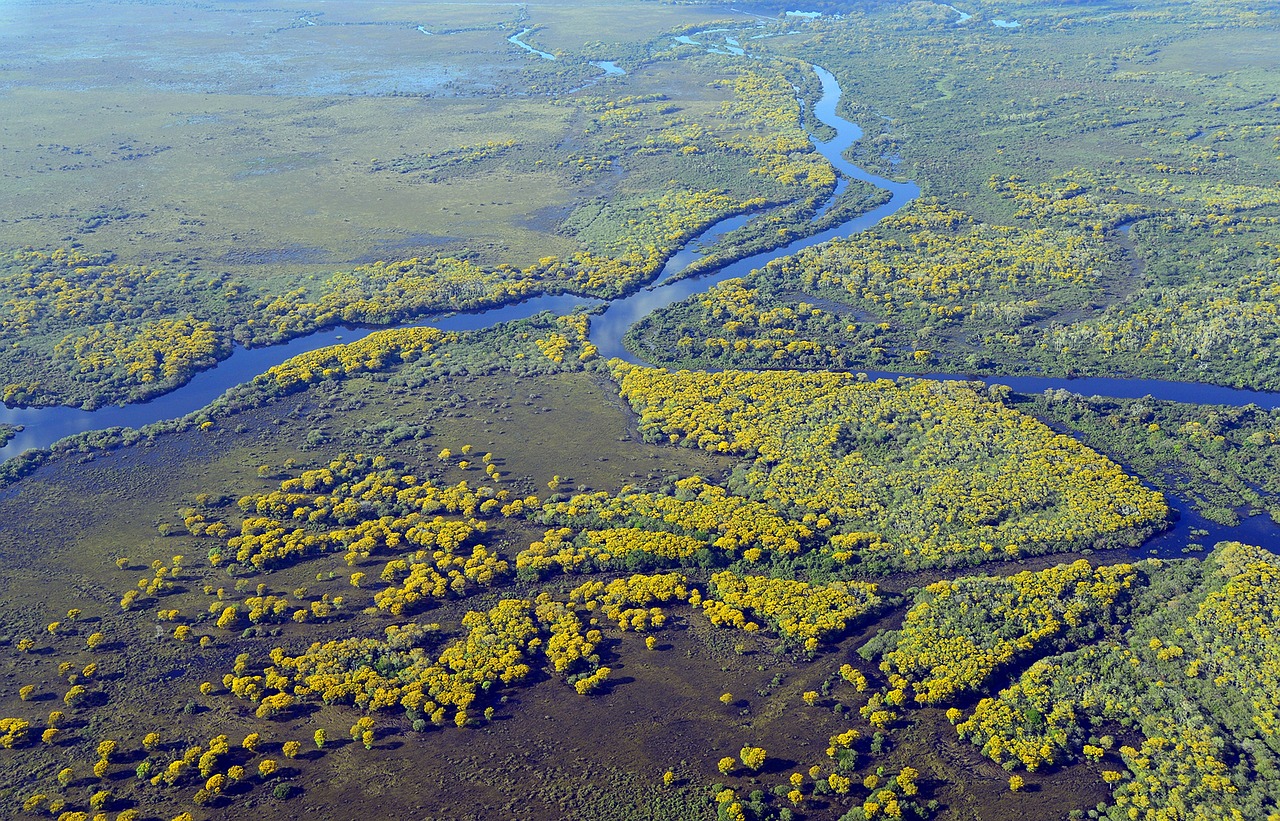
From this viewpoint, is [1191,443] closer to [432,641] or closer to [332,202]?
[432,641]

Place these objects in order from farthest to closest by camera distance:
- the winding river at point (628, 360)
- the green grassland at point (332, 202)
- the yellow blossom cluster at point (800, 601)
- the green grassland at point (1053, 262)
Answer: the green grassland at point (332, 202) < the green grassland at point (1053, 262) < the winding river at point (628, 360) < the yellow blossom cluster at point (800, 601)

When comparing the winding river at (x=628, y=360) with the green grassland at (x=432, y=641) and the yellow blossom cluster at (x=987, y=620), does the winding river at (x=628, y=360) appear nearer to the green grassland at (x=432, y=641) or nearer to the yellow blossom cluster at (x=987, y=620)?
the green grassland at (x=432, y=641)

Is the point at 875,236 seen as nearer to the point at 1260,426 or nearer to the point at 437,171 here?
the point at 1260,426

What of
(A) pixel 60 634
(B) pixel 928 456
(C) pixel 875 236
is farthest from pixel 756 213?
(A) pixel 60 634

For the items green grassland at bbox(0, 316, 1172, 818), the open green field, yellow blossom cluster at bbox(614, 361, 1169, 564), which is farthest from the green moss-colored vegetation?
green grassland at bbox(0, 316, 1172, 818)

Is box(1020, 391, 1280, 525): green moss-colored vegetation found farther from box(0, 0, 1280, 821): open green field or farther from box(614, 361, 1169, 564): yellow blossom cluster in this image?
box(614, 361, 1169, 564): yellow blossom cluster

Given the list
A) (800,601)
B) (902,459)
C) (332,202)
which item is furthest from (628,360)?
(332,202)

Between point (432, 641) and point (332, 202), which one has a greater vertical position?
point (332, 202)

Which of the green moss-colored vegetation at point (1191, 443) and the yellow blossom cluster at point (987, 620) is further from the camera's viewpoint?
the green moss-colored vegetation at point (1191, 443)

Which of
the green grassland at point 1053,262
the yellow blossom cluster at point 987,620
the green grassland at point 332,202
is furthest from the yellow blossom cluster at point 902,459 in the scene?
the green grassland at point 332,202
